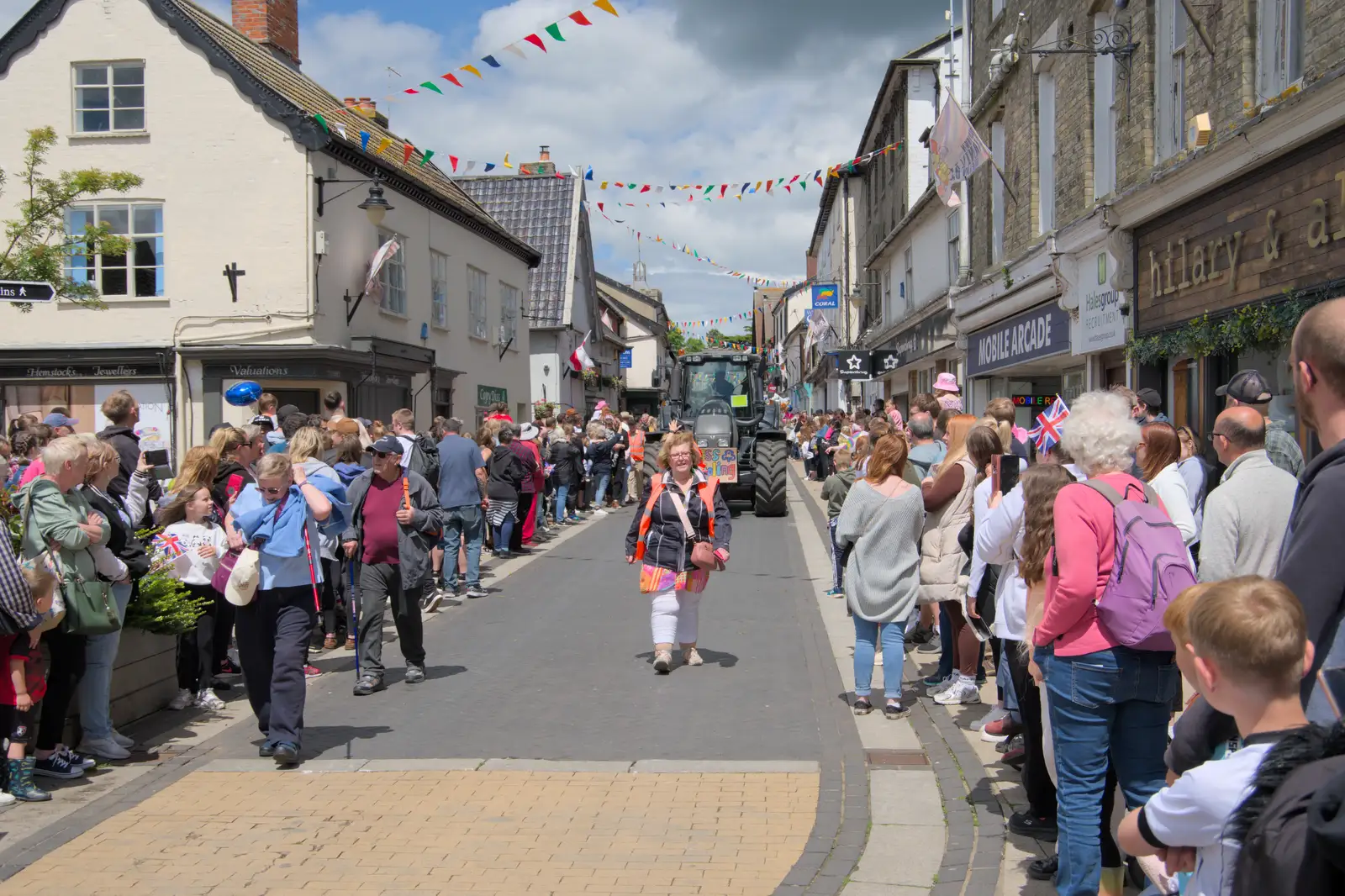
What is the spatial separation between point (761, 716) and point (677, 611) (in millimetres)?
1584

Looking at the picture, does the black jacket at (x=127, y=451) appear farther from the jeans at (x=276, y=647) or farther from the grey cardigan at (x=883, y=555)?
the grey cardigan at (x=883, y=555)

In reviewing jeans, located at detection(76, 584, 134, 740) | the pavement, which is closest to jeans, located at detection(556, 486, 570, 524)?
the pavement

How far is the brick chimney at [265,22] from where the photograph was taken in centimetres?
2362

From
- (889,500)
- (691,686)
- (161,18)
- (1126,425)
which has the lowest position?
(691,686)

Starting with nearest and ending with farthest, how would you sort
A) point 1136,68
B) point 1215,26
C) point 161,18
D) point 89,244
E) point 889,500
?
1. point 889,500
2. point 1215,26
3. point 1136,68
4. point 89,244
5. point 161,18

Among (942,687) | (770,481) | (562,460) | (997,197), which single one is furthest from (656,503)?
(997,197)

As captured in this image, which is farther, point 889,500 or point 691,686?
point 691,686

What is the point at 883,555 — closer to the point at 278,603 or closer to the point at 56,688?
the point at 278,603

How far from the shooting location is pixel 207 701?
7535mm

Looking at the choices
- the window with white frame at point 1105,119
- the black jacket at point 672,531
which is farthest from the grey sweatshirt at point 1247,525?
the window with white frame at point 1105,119

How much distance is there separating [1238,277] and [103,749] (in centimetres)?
956

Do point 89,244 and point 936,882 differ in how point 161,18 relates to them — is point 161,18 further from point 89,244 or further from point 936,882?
point 936,882

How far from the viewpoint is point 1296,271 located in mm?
9062

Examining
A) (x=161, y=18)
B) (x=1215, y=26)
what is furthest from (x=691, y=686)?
(x=161, y=18)
